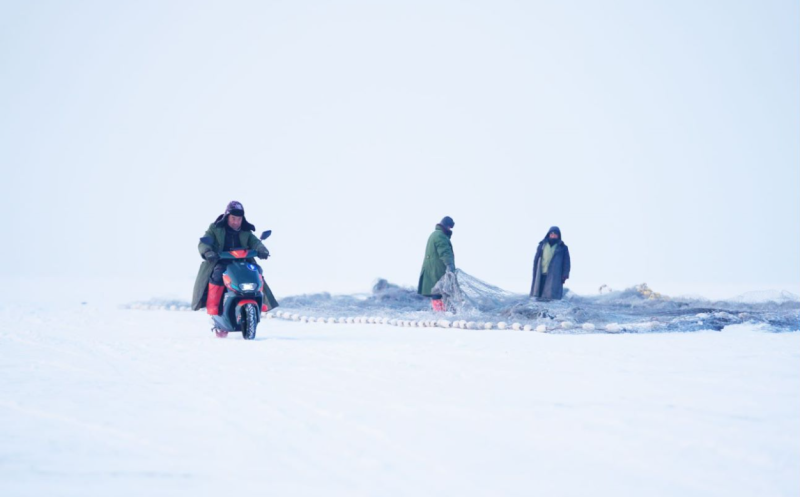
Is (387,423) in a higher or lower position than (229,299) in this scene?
lower

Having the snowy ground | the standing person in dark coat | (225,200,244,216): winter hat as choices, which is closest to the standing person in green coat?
the standing person in dark coat

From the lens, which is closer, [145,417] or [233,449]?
[233,449]

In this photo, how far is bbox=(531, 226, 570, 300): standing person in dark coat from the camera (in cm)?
1404

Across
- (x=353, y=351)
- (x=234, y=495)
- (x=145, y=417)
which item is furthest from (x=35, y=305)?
(x=234, y=495)

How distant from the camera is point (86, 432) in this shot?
3816 mm

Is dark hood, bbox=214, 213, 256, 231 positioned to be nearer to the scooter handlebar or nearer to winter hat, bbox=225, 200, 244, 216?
winter hat, bbox=225, 200, 244, 216

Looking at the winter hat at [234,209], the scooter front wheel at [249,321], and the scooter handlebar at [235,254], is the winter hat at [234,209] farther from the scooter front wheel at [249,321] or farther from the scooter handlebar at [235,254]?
the scooter front wheel at [249,321]

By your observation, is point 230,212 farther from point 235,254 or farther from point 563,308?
point 563,308

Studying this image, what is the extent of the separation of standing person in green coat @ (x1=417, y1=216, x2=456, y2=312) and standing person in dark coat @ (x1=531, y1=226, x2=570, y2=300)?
1884mm

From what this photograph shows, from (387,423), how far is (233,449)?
0.85 meters

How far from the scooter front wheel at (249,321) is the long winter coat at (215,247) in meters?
0.40

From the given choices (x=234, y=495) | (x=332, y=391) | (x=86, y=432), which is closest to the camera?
(x=234, y=495)

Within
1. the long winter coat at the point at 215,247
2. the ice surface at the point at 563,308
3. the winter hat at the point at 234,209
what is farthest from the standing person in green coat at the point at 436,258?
the winter hat at the point at 234,209

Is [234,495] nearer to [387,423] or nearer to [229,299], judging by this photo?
[387,423]
